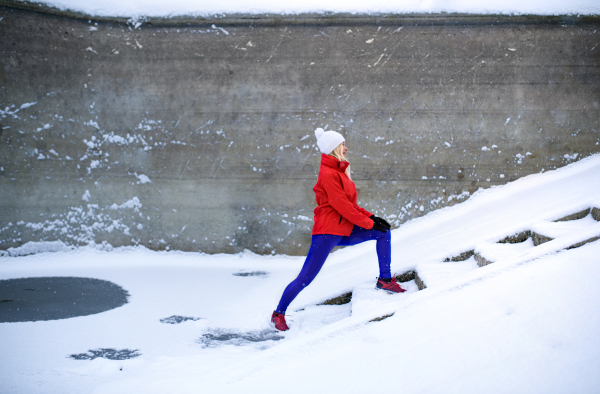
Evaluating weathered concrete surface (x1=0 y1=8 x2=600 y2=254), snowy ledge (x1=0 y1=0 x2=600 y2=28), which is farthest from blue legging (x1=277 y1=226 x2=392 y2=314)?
snowy ledge (x1=0 y1=0 x2=600 y2=28)

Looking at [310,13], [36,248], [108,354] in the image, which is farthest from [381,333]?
[36,248]

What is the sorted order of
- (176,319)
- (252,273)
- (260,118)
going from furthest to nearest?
(260,118)
(252,273)
(176,319)

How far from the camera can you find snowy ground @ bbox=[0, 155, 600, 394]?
65.6 inches

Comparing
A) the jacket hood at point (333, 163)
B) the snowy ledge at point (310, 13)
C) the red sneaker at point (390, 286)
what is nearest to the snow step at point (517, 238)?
the red sneaker at point (390, 286)

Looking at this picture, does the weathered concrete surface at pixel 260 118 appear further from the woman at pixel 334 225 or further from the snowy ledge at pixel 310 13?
the woman at pixel 334 225

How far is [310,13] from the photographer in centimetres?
480

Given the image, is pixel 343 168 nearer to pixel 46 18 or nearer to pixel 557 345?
pixel 557 345

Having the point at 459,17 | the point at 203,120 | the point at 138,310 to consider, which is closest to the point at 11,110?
the point at 203,120

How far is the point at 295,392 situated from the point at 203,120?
13.1ft

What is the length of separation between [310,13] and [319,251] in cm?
344

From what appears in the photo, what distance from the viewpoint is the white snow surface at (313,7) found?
4.66m

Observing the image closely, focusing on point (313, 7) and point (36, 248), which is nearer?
point (313, 7)

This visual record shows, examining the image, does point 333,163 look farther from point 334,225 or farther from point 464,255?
point 464,255

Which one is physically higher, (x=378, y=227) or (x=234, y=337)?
(x=378, y=227)
